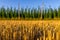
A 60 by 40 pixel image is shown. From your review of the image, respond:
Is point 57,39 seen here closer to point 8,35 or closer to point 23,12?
point 8,35

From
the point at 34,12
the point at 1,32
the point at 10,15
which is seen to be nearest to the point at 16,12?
the point at 10,15

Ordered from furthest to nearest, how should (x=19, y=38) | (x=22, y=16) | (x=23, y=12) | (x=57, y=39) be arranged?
(x=23, y=12)
(x=22, y=16)
(x=19, y=38)
(x=57, y=39)

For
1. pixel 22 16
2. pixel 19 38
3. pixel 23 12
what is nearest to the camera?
pixel 19 38

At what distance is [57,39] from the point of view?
61.8 inches

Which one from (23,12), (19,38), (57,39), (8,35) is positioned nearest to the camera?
(57,39)

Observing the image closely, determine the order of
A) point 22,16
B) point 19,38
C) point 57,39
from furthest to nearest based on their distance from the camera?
point 22,16, point 19,38, point 57,39

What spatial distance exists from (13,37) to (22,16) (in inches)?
932

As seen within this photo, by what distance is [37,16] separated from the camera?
1030 inches

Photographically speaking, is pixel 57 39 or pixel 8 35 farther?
pixel 8 35

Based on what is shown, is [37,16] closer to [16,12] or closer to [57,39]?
[16,12]

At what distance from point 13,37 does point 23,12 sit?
25.7m

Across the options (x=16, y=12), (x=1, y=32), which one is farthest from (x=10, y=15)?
(x=1, y=32)

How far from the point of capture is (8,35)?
1.99 m

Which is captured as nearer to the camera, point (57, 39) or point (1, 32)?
point (57, 39)
